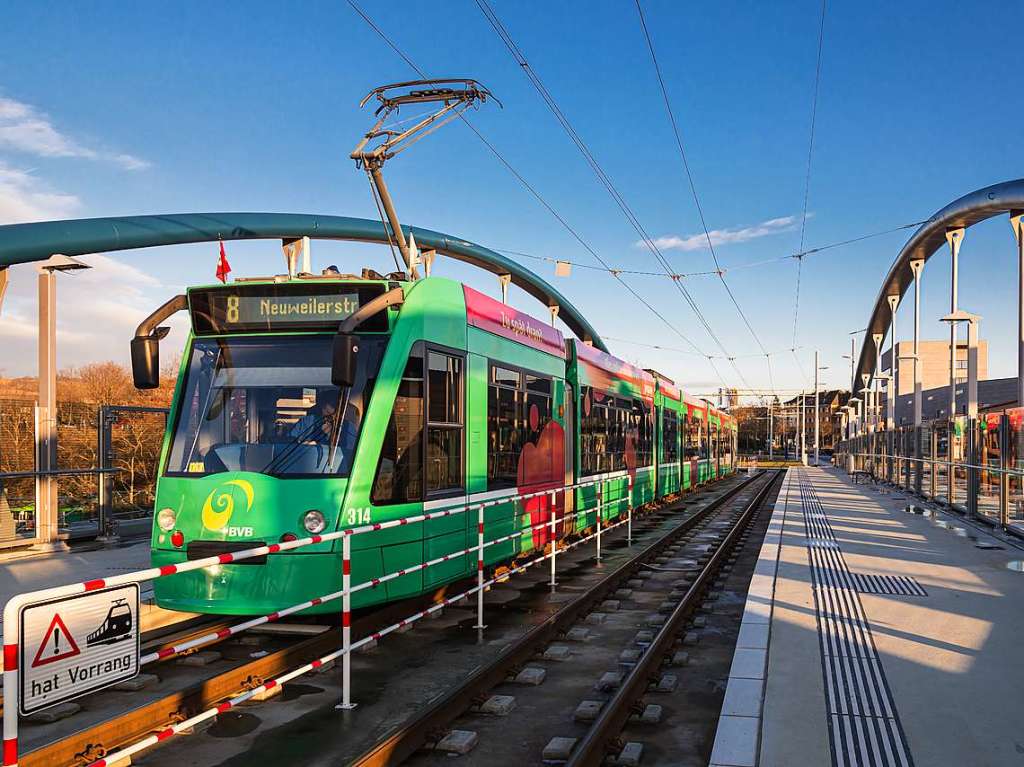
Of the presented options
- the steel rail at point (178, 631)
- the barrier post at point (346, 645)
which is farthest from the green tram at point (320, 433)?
the barrier post at point (346, 645)

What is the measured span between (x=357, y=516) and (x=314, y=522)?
0.36 meters

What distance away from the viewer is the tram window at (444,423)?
8.30 m

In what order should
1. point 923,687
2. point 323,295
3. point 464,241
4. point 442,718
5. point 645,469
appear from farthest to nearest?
1. point 464,241
2. point 645,469
3. point 323,295
4. point 923,687
5. point 442,718

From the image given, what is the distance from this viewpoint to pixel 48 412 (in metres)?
14.3

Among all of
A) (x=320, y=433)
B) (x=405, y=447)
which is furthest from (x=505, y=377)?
(x=320, y=433)

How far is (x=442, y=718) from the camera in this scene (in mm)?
5484

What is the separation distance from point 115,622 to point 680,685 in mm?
4376

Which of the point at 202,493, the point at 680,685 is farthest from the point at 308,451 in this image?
the point at 680,685

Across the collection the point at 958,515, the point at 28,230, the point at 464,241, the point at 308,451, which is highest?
the point at 464,241

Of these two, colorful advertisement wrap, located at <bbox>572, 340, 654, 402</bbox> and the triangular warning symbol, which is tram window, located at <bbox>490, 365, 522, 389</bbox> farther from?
the triangular warning symbol

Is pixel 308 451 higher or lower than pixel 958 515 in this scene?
higher

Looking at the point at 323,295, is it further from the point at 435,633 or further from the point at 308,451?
the point at 435,633

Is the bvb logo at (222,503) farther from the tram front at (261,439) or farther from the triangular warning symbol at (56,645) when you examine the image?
the triangular warning symbol at (56,645)

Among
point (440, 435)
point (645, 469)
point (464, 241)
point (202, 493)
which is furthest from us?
point (464, 241)
